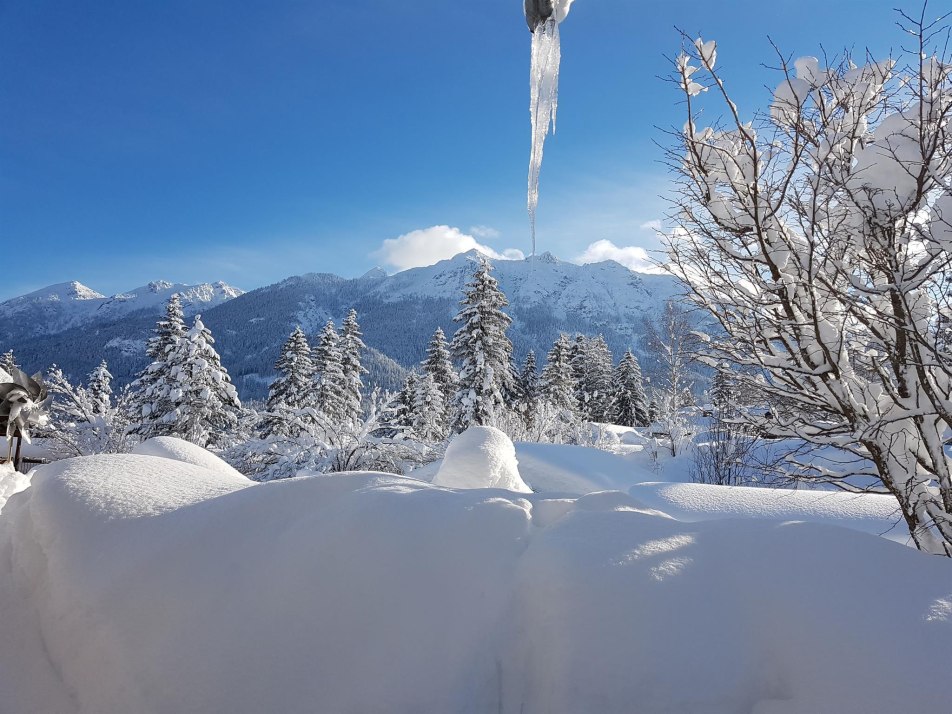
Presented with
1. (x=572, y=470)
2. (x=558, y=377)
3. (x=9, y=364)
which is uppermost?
(x=558, y=377)

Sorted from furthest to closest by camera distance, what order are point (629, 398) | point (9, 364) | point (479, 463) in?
point (629, 398)
point (9, 364)
point (479, 463)

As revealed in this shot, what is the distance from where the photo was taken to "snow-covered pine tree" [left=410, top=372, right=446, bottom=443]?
2369 centimetres

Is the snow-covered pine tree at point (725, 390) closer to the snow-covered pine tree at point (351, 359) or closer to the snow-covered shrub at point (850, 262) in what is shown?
the snow-covered shrub at point (850, 262)

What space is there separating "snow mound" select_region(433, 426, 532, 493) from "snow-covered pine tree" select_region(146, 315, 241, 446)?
49.3 feet

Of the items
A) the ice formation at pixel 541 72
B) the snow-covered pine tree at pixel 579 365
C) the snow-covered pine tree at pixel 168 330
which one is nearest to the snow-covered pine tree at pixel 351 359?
the snow-covered pine tree at pixel 168 330

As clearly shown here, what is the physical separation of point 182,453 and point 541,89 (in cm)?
362

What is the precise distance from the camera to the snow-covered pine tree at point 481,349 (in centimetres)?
1919

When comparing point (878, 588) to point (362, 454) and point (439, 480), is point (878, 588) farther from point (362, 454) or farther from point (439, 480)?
point (362, 454)

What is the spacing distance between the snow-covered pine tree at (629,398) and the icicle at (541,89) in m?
27.3

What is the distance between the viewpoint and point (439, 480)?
4270 mm

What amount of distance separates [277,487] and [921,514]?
3.20 metres

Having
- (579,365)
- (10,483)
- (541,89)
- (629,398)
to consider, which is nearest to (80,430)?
(10,483)

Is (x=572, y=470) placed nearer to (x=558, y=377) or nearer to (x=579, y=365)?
(x=558, y=377)

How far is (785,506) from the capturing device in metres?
4.15
